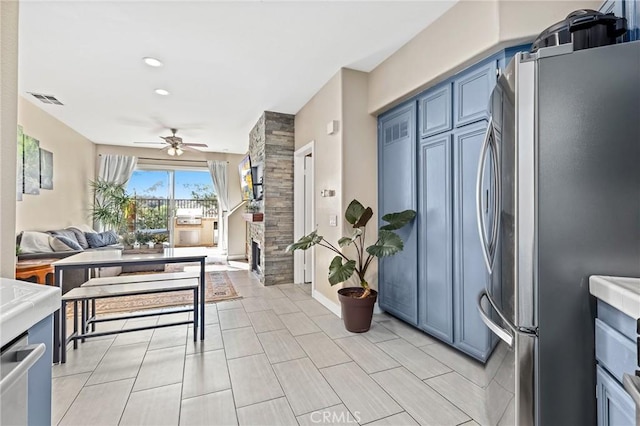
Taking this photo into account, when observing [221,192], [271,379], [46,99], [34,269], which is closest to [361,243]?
[271,379]

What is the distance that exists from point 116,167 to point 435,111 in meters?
7.33

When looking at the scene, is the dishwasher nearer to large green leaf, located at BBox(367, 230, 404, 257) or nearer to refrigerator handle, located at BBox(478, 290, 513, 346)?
refrigerator handle, located at BBox(478, 290, 513, 346)

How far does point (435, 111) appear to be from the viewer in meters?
2.55

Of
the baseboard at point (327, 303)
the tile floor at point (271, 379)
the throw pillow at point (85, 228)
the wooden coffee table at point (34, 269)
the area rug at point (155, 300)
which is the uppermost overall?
the throw pillow at point (85, 228)

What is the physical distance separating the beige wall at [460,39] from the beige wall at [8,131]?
2.52 metres

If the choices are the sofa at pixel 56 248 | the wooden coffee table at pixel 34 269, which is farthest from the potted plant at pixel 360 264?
the sofa at pixel 56 248

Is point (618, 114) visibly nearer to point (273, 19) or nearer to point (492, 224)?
point (492, 224)

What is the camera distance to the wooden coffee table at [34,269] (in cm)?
342

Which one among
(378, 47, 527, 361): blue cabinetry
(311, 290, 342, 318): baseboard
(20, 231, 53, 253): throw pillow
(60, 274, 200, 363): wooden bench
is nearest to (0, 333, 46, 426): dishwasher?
(60, 274, 200, 363): wooden bench

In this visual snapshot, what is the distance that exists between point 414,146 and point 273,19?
1.65 meters

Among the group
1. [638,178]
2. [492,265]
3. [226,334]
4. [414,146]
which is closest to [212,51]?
[414,146]

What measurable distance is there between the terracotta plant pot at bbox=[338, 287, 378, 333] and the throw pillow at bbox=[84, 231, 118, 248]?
5.09 meters

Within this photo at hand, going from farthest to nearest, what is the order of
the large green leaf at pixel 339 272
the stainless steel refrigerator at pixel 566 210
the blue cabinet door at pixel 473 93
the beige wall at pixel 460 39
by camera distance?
the large green leaf at pixel 339 272, the blue cabinet door at pixel 473 93, the beige wall at pixel 460 39, the stainless steel refrigerator at pixel 566 210

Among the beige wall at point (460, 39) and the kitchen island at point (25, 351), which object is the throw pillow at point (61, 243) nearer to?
the kitchen island at point (25, 351)
